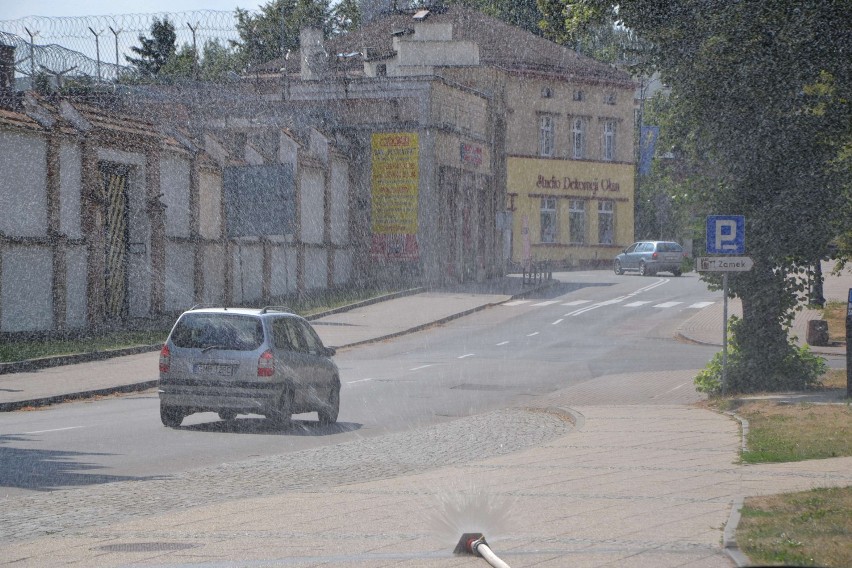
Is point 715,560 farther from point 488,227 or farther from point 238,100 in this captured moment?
point 488,227

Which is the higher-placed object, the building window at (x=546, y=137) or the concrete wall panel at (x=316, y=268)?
the building window at (x=546, y=137)

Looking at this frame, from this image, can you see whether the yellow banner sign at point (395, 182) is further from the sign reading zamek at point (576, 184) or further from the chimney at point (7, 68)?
the chimney at point (7, 68)

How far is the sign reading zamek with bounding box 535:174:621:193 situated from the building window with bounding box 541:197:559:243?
0.76m

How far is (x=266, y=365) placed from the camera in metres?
16.5

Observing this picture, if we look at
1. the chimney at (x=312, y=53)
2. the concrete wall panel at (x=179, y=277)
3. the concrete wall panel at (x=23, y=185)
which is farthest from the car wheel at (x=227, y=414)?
the chimney at (x=312, y=53)

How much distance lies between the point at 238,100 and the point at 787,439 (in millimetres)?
38239

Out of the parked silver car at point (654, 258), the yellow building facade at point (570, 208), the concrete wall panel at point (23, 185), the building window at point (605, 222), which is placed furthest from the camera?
the building window at point (605, 222)

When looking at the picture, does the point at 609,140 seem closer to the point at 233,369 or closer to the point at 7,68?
the point at 7,68

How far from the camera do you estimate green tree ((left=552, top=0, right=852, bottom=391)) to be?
19344mm

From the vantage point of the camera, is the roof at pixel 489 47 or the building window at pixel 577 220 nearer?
the roof at pixel 489 47

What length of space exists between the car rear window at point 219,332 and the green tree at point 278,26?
214ft

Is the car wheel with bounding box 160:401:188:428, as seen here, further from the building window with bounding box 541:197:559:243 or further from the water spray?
the building window with bounding box 541:197:559:243

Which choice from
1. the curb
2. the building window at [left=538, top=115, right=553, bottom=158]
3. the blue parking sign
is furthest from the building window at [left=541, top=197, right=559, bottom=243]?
the blue parking sign

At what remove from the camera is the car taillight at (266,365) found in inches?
648
